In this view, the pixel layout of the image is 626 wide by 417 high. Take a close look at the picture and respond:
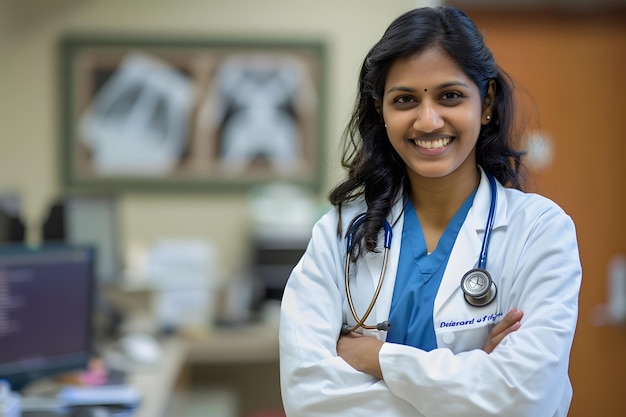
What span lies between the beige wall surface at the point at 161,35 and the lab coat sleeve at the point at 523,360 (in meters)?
2.83

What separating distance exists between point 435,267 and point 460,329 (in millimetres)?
119

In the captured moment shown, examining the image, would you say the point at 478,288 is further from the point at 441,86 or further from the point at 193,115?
the point at 193,115

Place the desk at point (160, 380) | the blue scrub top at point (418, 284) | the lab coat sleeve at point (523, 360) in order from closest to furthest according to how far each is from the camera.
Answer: the lab coat sleeve at point (523, 360), the blue scrub top at point (418, 284), the desk at point (160, 380)

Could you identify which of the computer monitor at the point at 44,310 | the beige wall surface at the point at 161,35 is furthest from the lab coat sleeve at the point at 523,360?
the beige wall surface at the point at 161,35

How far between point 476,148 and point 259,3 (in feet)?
9.54

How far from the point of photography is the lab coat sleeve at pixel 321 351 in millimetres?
1301

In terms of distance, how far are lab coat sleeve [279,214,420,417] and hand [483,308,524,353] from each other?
0.17 metres

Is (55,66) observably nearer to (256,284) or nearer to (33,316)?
(256,284)

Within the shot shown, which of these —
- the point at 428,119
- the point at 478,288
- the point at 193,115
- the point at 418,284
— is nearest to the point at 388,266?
the point at 418,284

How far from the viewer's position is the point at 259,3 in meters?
4.12

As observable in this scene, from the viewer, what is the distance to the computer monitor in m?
2.22

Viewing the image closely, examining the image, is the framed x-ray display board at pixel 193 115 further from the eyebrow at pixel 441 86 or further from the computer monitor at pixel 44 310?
the eyebrow at pixel 441 86

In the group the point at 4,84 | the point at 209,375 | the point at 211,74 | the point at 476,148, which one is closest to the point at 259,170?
the point at 211,74

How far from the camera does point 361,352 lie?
133cm
